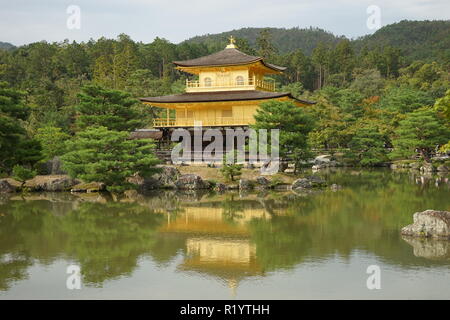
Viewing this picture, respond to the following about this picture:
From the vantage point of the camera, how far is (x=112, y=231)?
15172 mm

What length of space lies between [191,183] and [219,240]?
460 inches

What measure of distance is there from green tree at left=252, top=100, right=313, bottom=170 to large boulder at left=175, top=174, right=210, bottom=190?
382cm

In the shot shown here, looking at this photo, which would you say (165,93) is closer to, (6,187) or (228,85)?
(228,85)

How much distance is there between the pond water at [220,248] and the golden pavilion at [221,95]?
31.3 feet

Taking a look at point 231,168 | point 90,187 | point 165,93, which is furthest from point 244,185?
point 165,93

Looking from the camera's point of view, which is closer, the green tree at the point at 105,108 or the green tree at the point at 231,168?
the green tree at the point at 231,168

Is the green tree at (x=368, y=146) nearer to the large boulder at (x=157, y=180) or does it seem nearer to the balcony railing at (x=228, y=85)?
the balcony railing at (x=228, y=85)

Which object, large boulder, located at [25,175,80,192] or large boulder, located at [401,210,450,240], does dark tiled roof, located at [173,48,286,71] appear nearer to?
large boulder, located at [25,175,80,192]

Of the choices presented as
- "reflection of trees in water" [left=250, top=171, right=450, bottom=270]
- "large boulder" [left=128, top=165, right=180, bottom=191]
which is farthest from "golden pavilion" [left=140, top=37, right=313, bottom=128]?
"reflection of trees in water" [left=250, top=171, right=450, bottom=270]

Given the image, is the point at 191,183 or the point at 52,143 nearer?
the point at 191,183

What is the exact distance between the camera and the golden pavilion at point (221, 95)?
30.5 meters

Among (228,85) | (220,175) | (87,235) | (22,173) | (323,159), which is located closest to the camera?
(87,235)

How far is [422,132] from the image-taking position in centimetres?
3447

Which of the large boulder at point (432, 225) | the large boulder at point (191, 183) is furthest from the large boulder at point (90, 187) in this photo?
the large boulder at point (432, 225)
